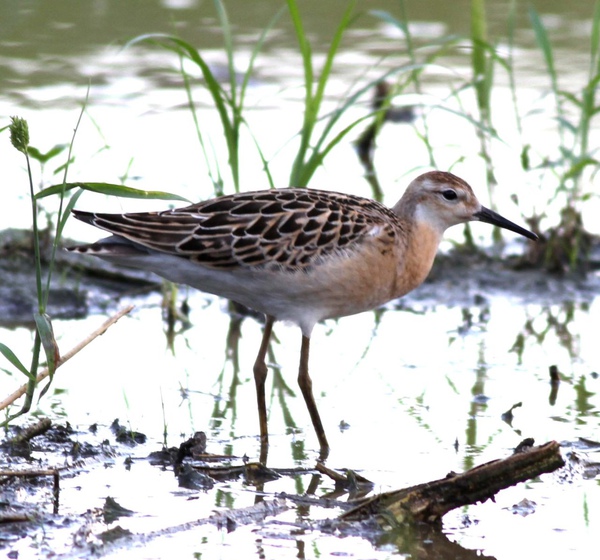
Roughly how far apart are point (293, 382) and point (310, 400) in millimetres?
872

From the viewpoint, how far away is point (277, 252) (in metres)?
6.17

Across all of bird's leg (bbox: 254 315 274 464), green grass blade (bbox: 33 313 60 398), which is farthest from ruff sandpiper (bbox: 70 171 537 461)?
green grass blade (bbox: 33 313 60 398)

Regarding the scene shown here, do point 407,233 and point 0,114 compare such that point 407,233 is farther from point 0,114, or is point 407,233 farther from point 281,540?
point 0,114

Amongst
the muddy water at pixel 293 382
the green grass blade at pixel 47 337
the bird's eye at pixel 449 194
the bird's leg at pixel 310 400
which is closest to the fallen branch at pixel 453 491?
the muddy water at pixel 293 382

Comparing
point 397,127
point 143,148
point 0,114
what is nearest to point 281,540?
point 143,148

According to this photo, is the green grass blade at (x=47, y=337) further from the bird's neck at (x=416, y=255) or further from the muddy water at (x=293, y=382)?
the bird's neck at (x=416, y=255)

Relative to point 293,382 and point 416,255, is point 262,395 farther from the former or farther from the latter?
point 416,255

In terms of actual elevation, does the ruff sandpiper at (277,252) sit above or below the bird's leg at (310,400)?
above

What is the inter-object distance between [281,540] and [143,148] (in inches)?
272

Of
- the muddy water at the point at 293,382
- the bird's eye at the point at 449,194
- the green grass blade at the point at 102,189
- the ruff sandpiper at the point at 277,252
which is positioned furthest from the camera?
the bird's eye at the point at 449,194

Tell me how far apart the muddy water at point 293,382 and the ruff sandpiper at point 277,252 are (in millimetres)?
519

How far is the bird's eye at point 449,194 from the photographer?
6.86 m

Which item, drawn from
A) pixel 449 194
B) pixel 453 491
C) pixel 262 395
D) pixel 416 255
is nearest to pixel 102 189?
pixel 262 395

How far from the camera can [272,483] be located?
5.45 m
